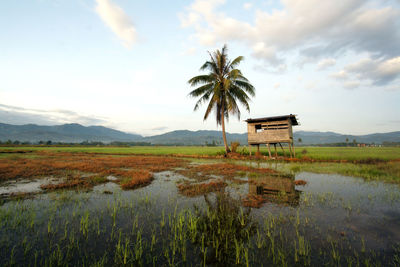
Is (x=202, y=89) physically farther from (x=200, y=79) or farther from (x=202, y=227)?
(x=202, y=227)

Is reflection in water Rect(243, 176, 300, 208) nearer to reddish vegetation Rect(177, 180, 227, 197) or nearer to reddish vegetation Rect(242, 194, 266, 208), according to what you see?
reddish vegetation Rect(242, 194, 266, 208)

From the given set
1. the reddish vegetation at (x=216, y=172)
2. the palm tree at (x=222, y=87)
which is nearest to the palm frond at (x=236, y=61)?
the palm tree at (x=222, y=87)

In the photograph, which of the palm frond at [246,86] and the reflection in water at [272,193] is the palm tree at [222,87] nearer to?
the palm frond at [246,86]

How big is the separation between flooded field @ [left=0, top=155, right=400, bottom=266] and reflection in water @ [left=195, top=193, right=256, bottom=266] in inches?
0.8

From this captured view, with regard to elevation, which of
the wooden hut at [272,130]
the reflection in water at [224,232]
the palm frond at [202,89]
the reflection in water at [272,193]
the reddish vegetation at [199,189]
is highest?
the palm frond at [202,89]

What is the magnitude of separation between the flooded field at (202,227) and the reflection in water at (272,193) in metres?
0.04

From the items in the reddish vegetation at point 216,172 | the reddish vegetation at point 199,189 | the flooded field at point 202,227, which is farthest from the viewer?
the reddish vegetation at point 216,172

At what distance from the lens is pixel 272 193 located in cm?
668

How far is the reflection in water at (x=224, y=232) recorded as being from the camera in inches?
118

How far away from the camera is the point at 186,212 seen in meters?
5.00

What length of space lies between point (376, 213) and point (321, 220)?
1.90m

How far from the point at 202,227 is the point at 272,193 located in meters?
3.85

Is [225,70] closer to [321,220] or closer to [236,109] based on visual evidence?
[236,109]

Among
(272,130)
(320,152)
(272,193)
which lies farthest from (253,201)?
(320,152)
